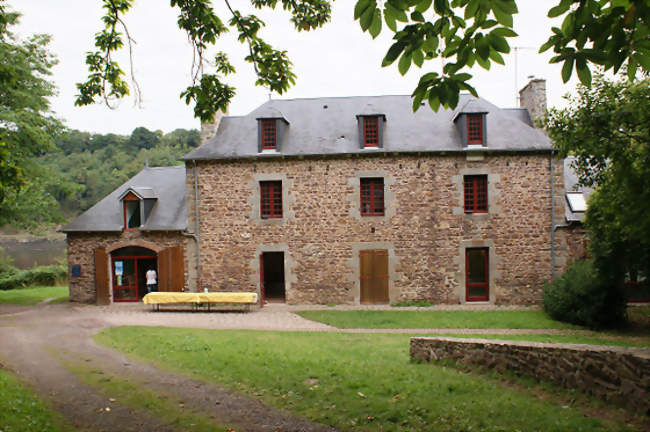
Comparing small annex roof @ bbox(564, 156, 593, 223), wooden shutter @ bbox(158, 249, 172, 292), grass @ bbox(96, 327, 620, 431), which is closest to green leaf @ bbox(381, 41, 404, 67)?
grass @ bbox(96, 327, 620, 431)

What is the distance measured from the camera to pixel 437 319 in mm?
12711

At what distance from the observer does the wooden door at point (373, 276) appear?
15.1 m

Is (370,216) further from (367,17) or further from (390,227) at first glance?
(367,17)

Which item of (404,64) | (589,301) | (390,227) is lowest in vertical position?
(589,301)

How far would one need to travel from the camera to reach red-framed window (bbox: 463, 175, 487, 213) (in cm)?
1506

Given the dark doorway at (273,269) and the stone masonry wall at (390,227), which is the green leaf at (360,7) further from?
the dark doorway at (273,269)

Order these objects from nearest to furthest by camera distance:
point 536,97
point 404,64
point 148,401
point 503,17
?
point 503,17 < point 404,64 < point 148,401 < point 536,97

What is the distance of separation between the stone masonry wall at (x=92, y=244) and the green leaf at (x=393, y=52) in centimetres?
1372

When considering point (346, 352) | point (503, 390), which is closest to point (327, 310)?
point (346, 352)

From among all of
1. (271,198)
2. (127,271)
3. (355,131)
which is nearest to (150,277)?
(127,271)

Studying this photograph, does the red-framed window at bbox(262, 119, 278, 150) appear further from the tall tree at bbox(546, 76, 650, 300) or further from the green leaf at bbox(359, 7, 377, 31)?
the green leaf at bbox(359, 7, 377, 31)

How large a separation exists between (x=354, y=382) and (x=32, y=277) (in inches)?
907

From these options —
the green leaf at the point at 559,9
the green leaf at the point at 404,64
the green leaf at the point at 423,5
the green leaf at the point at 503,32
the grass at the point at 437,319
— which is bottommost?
the grass at the point at 437,319

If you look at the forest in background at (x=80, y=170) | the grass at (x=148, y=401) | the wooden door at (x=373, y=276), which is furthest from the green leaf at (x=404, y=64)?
the forest in background at (x=80, y=170)
